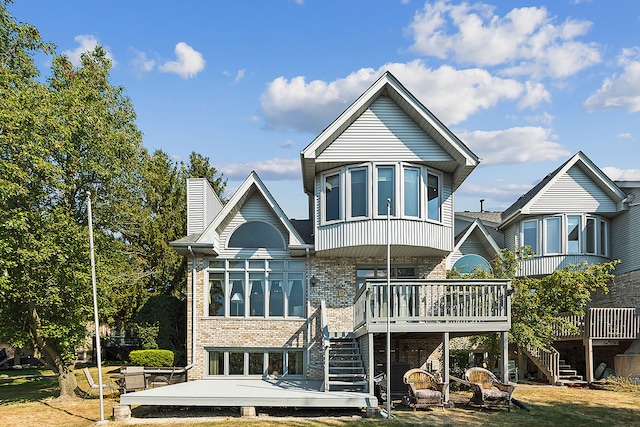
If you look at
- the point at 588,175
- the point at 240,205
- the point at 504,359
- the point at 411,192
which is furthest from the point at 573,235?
the point at 240,205

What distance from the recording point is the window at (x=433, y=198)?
17.7m

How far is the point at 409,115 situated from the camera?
17.5 metres

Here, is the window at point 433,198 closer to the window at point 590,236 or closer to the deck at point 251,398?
the deck at point 251,398

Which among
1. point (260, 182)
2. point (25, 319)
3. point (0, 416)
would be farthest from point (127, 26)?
point (0, 416)

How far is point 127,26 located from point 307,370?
11.7 m

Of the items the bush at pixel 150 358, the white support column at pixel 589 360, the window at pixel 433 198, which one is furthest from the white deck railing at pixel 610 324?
the bush at pixel 150 358

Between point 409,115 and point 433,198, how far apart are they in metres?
2.62

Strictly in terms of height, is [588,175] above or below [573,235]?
above

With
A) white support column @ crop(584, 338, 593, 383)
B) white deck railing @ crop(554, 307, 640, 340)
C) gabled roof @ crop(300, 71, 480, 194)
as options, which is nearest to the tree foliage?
gabled roof @ crop(300, 71, 480, 194)

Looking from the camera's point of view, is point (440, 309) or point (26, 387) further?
point (26, 387)

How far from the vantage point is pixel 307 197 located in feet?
80.0

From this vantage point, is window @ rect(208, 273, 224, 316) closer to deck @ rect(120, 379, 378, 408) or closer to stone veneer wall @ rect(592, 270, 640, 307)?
deck @ rect(120, 379, 378, 408)

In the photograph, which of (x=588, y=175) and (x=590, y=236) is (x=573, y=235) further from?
(x=588, y=175)

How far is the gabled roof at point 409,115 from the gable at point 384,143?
0.16 m
